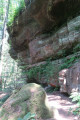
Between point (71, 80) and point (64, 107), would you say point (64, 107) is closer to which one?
point (64, 107)

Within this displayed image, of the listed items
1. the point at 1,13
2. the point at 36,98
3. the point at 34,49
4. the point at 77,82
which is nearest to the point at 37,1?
the point at 34,49

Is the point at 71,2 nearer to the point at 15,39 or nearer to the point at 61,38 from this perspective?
the point at 61,38

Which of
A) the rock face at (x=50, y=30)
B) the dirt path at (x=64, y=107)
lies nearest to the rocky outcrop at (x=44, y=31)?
the rock face at (x=50, y=30)

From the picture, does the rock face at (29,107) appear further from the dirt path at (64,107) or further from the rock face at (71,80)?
the rock face at (71,80)

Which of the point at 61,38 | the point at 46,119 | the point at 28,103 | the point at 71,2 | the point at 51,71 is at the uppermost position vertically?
the point at 71,2

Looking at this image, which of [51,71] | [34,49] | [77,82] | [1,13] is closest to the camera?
[77,82]

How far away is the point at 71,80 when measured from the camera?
5.56 meters

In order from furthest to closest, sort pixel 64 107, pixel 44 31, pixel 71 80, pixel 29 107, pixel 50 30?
pixel 44 31
pixel 50 30
pixel 71 80
pixel 64 107
pixel 29 107

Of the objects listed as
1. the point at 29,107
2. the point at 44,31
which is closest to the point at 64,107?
the point at 29,107

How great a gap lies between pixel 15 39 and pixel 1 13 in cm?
709

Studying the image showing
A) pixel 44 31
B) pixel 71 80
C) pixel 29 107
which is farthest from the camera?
pixel 44 31

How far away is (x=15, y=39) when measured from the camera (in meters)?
12.2

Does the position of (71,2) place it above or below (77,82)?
above

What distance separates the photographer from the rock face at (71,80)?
5150mm
